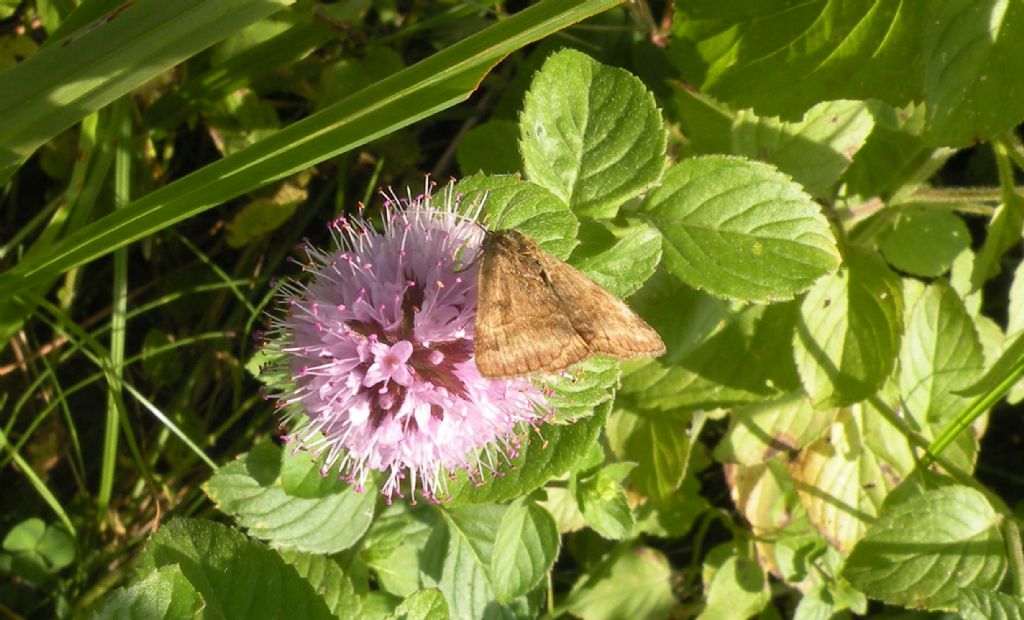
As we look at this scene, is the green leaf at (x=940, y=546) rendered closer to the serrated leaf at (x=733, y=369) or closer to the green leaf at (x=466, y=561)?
the serrated leaf at (x=733, y=369)

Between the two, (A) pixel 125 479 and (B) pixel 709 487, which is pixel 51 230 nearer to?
(A) pixel 125 479

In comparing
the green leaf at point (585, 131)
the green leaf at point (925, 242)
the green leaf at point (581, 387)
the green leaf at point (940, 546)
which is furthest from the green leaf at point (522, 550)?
the green leaf at point (925, 242)

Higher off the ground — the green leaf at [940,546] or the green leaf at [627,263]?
the green leaf at [627,263]

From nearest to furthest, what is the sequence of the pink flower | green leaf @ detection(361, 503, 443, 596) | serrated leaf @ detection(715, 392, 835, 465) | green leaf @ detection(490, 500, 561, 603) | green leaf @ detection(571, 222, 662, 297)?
the pink flower < green leaf @ detection(571, 222, 662, 297) < green leaf @ detection(490, 500, 561, 603) < green leaf @ detection(361, 503, 443, 596) < serrated leaf @ detection(715, 392, 835, 465)

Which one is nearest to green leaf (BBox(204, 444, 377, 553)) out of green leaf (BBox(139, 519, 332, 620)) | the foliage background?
the foliage background

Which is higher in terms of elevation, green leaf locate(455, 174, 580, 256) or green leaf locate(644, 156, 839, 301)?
green leaf locate(455, 174, 580, 256)

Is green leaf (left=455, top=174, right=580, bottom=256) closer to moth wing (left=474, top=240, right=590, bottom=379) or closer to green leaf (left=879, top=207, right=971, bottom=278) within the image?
moth wing (left=474, top=240, right=590, bottom=379)
